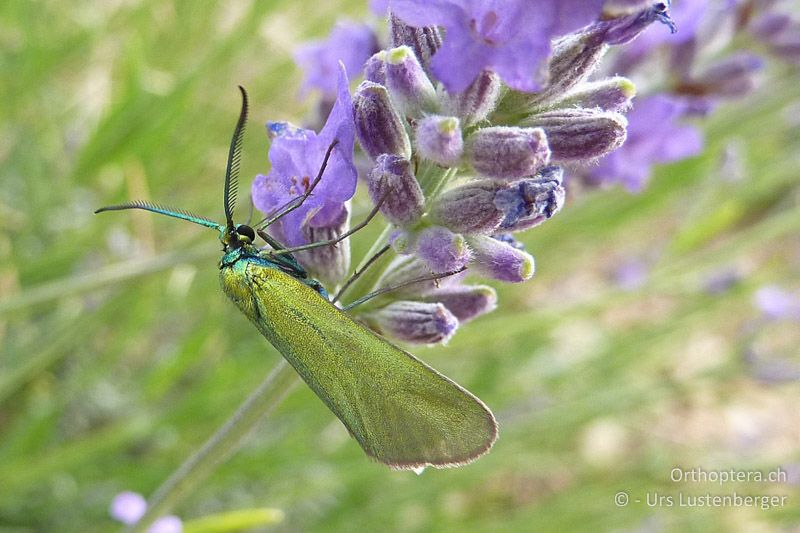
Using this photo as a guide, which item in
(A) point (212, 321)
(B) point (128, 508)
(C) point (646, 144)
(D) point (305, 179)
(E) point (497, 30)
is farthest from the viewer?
(A) point (212, 321)

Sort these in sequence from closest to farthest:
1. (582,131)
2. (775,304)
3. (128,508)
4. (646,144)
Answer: (582,131) < (128,508) < (646,144) < (775,304)

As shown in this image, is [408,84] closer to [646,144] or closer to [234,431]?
[234,431]

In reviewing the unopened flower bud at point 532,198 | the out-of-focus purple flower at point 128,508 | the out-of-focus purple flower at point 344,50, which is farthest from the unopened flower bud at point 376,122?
the out-of-focus purple flower at point 128,508

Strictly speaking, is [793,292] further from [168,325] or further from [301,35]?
[168,325]

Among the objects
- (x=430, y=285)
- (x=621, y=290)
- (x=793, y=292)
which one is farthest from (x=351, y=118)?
(x=793, y=292)

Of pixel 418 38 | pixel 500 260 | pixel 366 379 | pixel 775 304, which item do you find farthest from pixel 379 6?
pixel 775 304

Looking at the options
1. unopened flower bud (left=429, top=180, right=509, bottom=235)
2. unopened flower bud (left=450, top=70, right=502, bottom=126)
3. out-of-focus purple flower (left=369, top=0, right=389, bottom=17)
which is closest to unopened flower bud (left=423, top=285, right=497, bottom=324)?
unopened flower bud (left=429, top=180, right=509, bottom=235)

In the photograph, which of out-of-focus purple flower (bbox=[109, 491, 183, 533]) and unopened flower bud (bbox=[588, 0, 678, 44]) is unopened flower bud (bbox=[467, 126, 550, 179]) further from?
out-of-focus purple flower (bbox=[109, 491, 183, 533])

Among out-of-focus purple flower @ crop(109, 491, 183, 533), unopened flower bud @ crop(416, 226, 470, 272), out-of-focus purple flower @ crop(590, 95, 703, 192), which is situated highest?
out-of-focus purple flower @ crop(590, 95, 703, 192)
